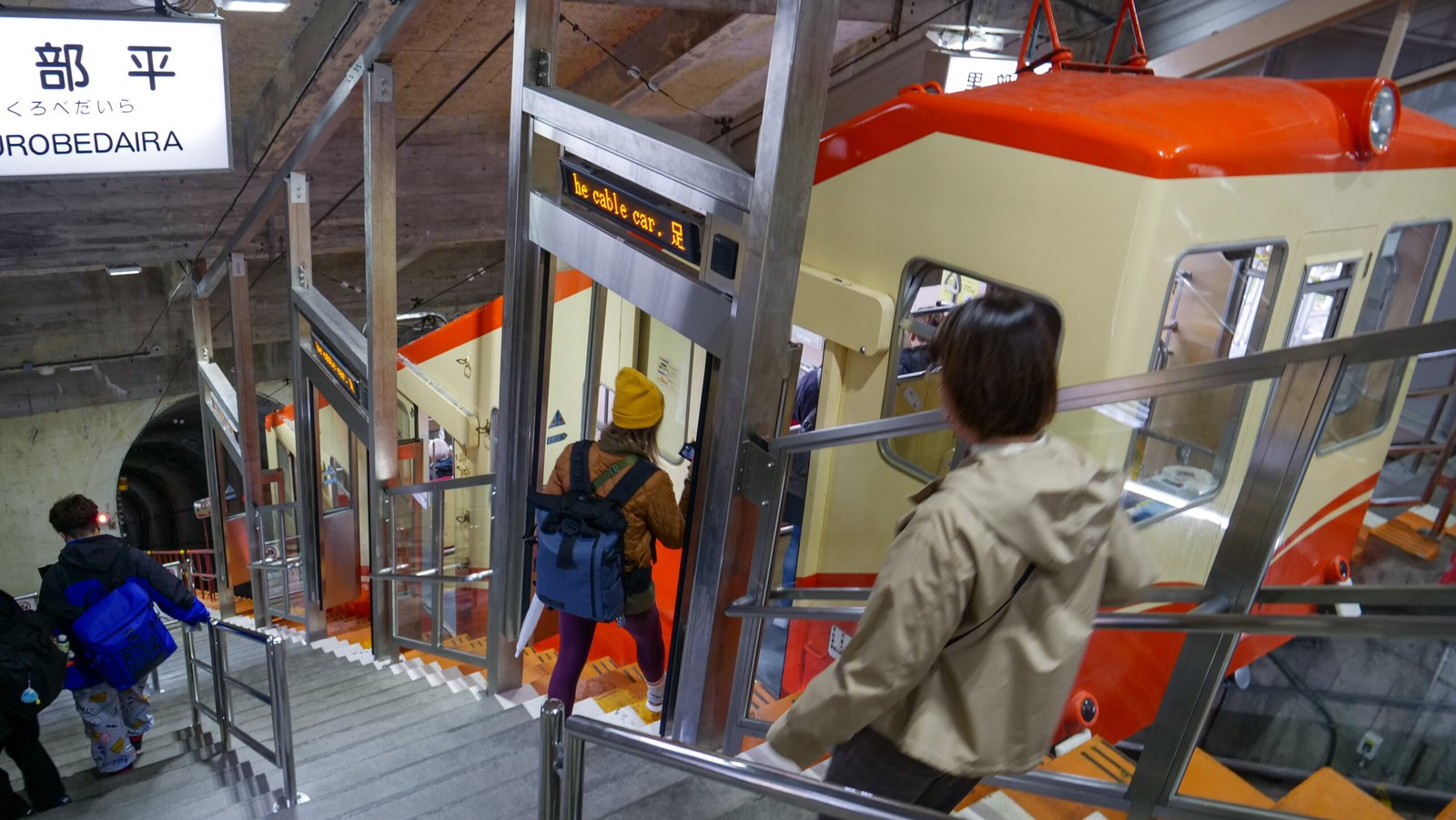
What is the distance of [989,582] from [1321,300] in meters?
2.53

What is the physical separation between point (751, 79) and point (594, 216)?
17.2 ft

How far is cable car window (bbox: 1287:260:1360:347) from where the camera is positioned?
314cm

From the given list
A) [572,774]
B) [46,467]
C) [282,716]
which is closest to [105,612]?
[282,716]

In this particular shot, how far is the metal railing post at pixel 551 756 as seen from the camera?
1996 mm

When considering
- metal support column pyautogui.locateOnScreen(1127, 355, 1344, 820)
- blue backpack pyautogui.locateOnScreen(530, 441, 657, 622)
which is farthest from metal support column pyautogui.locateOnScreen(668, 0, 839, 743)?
metal support column pyautogui.locateOnScreen(1127, 355, 1344, 820)

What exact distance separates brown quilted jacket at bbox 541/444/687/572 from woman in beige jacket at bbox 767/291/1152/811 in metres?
1.76

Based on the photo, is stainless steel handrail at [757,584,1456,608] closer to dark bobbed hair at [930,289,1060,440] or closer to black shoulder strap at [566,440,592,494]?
dark bobbed hair at [930,289,1060,440]

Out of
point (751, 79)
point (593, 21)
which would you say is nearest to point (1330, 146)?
point (593, 21)

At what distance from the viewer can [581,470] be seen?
326 cm

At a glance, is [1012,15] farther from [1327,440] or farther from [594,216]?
[594,216]

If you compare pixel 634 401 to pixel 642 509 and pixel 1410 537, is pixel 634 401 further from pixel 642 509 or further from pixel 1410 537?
pixel 1410 537

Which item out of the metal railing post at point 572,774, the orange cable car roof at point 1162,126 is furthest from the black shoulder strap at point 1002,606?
the orange cable car roof at point 1162,126

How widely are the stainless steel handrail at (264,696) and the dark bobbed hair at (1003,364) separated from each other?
2908mm

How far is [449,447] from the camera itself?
964 cm
